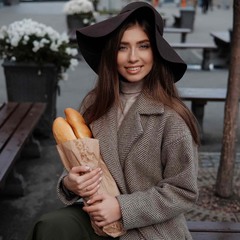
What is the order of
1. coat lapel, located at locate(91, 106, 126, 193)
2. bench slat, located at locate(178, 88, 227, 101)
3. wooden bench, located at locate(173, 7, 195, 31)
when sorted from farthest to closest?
wooden bench, located at locate(173, 7, 195, 31), bench slat, located at locate(178, 88, 227, 101), coat lapel, located at locate(91, 106, 126, 193)

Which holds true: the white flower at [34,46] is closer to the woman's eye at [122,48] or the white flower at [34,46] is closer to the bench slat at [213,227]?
the bench slat at [213,227]

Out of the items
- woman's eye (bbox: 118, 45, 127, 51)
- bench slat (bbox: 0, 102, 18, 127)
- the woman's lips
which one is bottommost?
bench slat (bbox: 0, 102, 18, 127)

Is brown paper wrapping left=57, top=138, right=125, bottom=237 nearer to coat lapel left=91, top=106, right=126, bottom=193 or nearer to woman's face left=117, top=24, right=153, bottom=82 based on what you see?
coat lapel left=91, top=106, right=126, bottom=193

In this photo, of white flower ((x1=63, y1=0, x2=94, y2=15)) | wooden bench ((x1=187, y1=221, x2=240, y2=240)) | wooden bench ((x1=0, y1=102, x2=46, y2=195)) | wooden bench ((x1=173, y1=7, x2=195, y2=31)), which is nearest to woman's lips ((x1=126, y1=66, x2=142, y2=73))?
wooden bench ((x1=187, y1=221, x2=240, y2=240))

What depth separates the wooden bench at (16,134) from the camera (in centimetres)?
326

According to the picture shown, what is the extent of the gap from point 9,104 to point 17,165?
65cm

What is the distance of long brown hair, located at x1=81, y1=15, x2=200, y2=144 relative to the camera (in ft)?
6.19

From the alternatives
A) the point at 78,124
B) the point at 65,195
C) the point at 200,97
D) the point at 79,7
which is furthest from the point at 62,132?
the point at 79,7

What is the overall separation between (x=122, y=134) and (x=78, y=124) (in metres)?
0.19

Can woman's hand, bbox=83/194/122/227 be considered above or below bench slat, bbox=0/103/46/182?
above

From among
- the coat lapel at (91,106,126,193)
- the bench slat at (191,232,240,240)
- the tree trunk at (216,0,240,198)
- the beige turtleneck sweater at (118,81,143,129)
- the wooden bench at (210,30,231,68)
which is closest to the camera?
the coat lapel at (91,106,126,193)

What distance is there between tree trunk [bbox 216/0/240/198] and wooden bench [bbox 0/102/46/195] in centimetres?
161

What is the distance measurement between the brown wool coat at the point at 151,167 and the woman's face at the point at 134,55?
0.11 m

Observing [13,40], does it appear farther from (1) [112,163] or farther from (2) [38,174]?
(1) [112,163]
